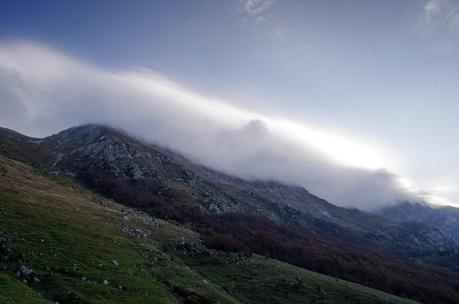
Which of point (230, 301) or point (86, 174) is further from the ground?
point (86, 174)

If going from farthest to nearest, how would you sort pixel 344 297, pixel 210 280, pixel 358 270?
pixel 358 270
pixel 344 297
pixel 210 280

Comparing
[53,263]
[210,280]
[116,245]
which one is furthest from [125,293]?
[210,280]

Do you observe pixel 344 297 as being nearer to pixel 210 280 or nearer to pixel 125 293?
pixel 210 280

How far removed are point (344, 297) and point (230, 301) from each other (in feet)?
86.9

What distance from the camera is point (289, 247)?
460ft

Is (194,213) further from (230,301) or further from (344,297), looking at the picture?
(230,301)

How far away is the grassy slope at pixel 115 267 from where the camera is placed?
34.4m

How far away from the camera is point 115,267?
4344 cm

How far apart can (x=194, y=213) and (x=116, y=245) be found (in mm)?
120049

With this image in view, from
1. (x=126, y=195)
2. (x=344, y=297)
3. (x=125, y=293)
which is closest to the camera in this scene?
(x=125, y=293)

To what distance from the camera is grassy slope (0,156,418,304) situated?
34.4 metres

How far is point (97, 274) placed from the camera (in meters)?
39.1

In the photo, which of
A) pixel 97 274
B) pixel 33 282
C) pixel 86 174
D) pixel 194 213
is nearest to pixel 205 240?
pixel 97 274

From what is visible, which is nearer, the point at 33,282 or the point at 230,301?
the point at 33,282
